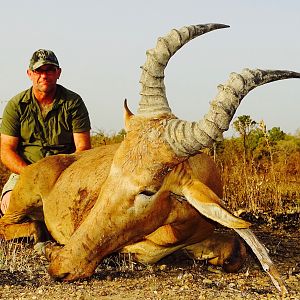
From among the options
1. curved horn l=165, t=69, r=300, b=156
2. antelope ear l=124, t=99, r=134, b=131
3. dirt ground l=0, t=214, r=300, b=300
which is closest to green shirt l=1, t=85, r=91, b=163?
dirt ground l=0, t=214, r=300, b=300

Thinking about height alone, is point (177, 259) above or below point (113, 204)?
below

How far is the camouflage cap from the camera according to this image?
895cm

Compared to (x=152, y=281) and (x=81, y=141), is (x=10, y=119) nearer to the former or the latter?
(x=81, y=141)

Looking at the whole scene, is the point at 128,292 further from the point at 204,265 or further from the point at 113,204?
the point at 204,265

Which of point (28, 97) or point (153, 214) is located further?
point (28, 97)

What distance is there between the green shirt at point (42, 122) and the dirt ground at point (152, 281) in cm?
217

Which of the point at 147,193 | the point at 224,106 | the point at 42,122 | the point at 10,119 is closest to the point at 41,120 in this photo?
the point at 42,122

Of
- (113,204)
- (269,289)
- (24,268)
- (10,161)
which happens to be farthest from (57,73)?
(269,289)

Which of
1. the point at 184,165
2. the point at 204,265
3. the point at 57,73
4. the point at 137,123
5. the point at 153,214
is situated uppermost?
the point at 57,73

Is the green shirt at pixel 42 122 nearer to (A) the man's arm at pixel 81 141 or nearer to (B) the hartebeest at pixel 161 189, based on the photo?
(A) the man's arm at pixel 81 141

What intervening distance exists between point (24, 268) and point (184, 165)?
6.54 ft

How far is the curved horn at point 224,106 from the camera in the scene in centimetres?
490

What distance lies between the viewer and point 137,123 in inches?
217

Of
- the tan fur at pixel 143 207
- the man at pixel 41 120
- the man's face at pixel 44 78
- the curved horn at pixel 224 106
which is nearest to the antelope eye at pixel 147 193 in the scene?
the tan fur at pixel 143 207
